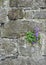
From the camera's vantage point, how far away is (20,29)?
3473mm

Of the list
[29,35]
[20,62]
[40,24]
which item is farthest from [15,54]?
[40,24]

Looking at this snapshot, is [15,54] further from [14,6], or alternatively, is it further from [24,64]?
[14,6]

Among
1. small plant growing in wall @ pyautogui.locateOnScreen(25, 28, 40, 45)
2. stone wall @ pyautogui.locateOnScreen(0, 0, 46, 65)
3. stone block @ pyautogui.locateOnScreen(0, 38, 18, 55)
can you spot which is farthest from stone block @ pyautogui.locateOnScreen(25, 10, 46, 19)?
stone block @ pyautogui.locateOnScreen(0, 38, 18, 55)

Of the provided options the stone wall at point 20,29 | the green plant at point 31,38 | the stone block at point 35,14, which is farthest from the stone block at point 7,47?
the stone block at point 35,14

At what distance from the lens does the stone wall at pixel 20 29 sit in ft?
11.2

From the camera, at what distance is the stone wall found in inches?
135

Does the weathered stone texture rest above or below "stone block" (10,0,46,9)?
below

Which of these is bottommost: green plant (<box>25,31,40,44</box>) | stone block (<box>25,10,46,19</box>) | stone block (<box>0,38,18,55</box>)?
stone block (<box>0,38,18,55</box>)

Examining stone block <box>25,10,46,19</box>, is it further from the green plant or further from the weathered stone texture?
the green plant

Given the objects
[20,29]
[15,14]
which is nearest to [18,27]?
[20,29]

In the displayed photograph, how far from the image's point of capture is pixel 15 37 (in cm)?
348

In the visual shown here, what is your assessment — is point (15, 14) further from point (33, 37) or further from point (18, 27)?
point (33, 37)

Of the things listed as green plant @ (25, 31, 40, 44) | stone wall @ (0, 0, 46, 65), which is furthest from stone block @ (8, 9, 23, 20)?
green plant @ (25, 31, 40, 44)

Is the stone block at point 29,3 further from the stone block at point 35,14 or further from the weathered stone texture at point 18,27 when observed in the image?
the weathered stone texture at point 18,27
